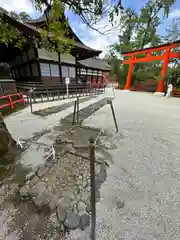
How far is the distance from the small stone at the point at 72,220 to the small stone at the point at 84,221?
0.04 metres

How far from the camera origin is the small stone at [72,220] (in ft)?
3.63

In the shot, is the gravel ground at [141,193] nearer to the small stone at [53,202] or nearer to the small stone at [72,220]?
the small stone at [72,220]

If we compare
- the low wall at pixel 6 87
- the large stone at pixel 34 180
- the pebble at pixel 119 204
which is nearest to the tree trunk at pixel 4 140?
the large stone at pixel 34 180

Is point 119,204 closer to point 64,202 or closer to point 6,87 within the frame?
point 64,202

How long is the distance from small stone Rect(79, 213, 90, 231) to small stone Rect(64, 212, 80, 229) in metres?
0.04

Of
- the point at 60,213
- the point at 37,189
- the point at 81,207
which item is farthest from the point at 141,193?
the point at 37,189

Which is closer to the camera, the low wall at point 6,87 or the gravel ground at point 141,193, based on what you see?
the gravel ground at point 141,193

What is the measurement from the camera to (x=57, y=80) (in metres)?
9.07

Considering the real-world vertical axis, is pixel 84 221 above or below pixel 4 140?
below

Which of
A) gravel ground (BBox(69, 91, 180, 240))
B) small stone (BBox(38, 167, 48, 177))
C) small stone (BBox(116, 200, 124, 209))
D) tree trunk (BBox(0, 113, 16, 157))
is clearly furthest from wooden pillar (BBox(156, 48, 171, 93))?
tree trunk (BBox(0, 113, 16, 157))

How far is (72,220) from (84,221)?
12cm

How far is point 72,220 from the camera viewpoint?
115 centimetres

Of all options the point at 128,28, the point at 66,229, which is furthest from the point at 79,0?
the point at 66,229

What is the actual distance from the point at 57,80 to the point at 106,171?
28.5 ft
